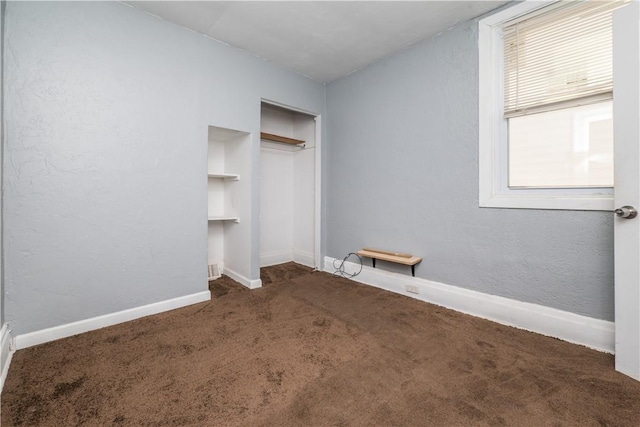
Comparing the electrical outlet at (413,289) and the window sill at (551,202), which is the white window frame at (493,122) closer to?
the window sill at (551,202)

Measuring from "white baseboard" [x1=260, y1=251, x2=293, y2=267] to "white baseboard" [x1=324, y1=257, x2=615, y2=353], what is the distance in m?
1.78

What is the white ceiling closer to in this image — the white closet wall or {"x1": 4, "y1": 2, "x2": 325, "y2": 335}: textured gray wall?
{"x1": 4, "y1": 2, "x2": 325, "y2": 335}: textured gray wall

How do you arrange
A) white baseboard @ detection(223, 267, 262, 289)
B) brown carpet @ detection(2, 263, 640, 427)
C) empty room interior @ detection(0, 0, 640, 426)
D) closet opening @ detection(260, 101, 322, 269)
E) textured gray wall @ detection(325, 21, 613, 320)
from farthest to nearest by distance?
closet opening @ detection(260, 101, 322, 269), white baseboard @ detection(223, 267, 262, 289), textured gray wall @ detection(325, 21, 613, 320), empty room interior @ detection(0, 0, 640, 426), brown carpet @ detection(2, 263, 640, 427)

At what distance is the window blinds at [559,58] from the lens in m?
1.87

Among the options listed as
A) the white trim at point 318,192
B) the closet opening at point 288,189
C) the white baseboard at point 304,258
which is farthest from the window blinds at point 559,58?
the white baseboard at point 304,258

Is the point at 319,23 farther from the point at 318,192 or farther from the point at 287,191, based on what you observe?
the point at 287,191

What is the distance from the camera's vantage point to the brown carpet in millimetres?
1271

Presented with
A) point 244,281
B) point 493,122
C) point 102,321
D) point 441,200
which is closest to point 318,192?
point 244,281

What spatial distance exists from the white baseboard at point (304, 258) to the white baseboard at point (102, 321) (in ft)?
5.50

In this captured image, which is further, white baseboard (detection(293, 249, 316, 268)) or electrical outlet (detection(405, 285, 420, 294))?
white baseboard (detection(293, 249, 316, 268))

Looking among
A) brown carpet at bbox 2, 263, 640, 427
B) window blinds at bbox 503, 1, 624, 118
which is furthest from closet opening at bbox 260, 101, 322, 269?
window blinds at bbox 503, 1, 624, 118

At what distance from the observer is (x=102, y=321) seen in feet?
7.05

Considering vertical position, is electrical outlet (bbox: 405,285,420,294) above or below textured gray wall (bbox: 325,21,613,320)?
below

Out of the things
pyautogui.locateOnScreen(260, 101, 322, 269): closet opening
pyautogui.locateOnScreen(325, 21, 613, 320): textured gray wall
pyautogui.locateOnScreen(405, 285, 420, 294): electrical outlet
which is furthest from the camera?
pyautogui.locateOnScreen(260, 101, 322, 269): closet opening
